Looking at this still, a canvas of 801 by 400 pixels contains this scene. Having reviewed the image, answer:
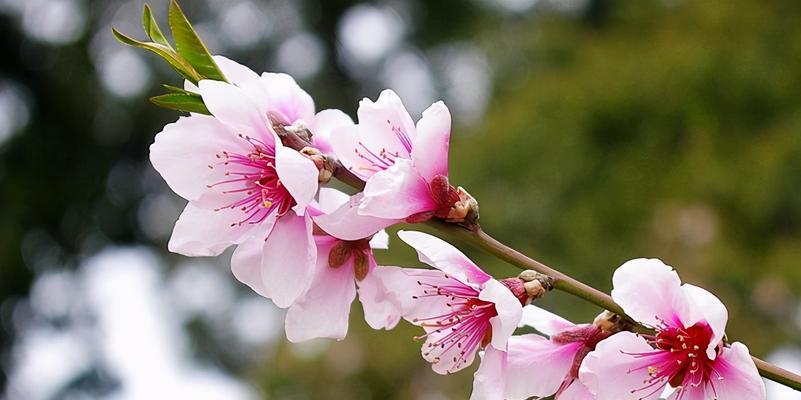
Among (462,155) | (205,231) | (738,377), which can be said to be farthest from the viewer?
(462,155)

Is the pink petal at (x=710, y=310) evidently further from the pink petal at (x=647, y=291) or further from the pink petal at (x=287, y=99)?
the pink petal at (x=287, y=99)

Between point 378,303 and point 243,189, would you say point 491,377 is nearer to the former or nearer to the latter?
point 378,303

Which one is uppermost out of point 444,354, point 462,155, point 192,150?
point 192,150

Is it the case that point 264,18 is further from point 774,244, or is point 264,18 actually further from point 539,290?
point 539,290

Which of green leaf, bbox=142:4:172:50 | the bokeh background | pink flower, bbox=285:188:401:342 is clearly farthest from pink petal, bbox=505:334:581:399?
the bokeh background

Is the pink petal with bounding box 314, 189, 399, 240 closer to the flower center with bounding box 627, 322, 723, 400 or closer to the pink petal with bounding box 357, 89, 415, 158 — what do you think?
the pink petal with bounding box 357, 89, 415, 158

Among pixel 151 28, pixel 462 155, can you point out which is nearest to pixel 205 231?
pixel 151 28
